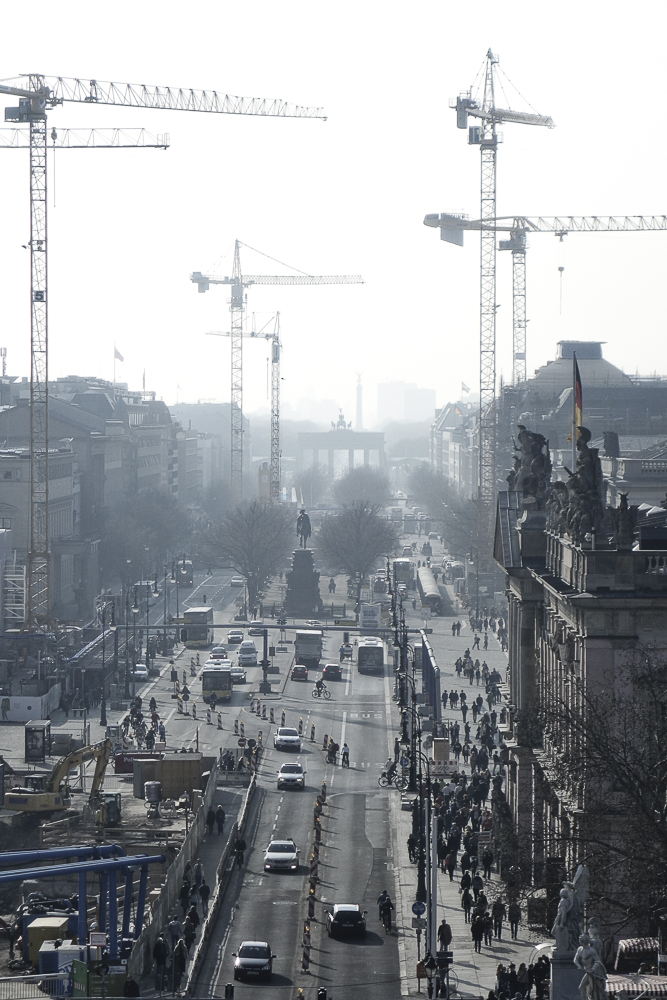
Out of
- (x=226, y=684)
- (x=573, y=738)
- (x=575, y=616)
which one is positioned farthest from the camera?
(x=226, y=684)

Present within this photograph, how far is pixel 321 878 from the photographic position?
187 ft

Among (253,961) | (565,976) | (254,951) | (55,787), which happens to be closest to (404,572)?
(55,787)

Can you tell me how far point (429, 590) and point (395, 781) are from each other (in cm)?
7446

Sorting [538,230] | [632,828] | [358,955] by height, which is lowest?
[358,955]

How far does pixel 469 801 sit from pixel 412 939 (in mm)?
14315

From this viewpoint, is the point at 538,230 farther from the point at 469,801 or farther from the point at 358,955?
the point at 358,955

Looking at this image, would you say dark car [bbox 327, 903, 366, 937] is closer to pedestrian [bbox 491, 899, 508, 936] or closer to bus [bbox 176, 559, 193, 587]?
pedestrian [bbox 491, 899, 508, 936]

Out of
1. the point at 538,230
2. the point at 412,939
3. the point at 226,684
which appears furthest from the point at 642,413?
the point at 412,939

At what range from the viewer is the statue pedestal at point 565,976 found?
35.3m

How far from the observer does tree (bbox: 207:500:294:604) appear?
147625 mm

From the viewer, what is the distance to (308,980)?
4531cm

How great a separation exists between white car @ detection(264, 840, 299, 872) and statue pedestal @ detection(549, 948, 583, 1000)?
23.5 meters

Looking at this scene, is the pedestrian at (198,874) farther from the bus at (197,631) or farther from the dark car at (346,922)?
the bus at (197,631)

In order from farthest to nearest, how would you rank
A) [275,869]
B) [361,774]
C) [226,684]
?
1. [226,684]
2. [361,774]
3. [275,869]
